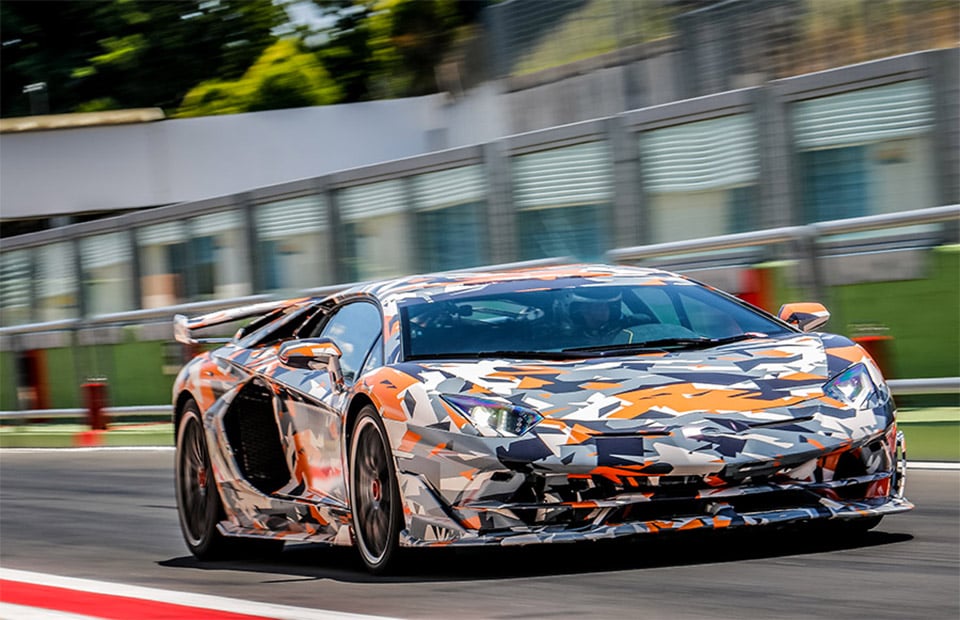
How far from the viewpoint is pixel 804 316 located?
25.8 ft

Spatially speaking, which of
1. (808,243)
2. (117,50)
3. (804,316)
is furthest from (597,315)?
(117,50)

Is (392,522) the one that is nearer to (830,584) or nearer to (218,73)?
(830,584)

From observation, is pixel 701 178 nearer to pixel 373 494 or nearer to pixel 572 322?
pixel 572 322

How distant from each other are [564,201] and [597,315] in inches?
292

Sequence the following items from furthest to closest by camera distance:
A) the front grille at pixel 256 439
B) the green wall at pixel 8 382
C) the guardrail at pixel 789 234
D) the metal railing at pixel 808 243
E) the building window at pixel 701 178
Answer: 1. the green wall at pixel 8 382
2. the building window at pixel 701 178
3. the guardrail at pixel 789 234
4. the metal railing at pixel 808 243
5. the front grille at pixel 256 439

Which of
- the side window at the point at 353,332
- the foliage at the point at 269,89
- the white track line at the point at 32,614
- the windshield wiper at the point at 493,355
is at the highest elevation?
the foliage at the point at 269,89

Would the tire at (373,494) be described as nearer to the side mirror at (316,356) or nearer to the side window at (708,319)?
the side mirror at (316,356)

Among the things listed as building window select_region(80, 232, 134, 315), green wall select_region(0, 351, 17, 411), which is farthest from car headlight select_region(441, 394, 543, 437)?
green wall select_region(0, 351, 17, 411)

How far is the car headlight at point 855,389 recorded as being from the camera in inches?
262

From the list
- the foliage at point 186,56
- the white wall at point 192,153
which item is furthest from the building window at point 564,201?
the foliage at point 186,56

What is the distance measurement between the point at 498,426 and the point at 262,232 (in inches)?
478

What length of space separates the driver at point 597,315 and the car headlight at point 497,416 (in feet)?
2.92

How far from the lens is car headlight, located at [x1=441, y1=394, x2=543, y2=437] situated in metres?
6.42

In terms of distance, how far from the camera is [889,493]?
6652mm
